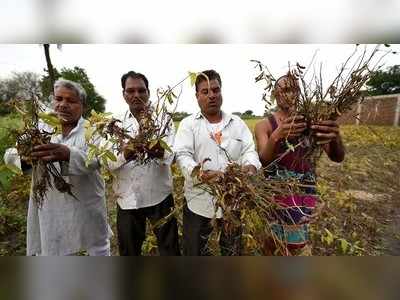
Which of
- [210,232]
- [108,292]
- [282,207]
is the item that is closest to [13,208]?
[108,292]

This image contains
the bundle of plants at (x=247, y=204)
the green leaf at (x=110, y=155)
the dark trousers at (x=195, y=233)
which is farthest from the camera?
the dark trousers at (x=195, y=233)

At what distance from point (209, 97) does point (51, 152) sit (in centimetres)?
62

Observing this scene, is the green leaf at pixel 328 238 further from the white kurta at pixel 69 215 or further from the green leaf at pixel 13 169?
the green leaf at pixel 13 169

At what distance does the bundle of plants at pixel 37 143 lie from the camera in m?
1.41

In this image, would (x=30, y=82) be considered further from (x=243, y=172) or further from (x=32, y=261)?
(x=243, y=172)

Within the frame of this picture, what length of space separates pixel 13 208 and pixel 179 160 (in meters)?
0.72

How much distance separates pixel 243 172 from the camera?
136 centimetres

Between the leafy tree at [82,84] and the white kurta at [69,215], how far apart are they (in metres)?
0.08

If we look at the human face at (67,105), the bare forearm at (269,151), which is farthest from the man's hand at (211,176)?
the human face at (67,105)

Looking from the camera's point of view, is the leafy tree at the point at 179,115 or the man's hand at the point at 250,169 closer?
the man's hand at the point at 250,169

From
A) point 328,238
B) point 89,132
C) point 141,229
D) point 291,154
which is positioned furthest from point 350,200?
point 89,132

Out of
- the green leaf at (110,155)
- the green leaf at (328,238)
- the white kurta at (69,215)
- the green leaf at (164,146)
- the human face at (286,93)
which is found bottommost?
the green leaf at (328,238)

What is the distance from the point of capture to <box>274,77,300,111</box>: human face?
143 cm

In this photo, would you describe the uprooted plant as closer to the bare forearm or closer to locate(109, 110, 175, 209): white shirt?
locate(109, 110, 175, 209): white shirt
